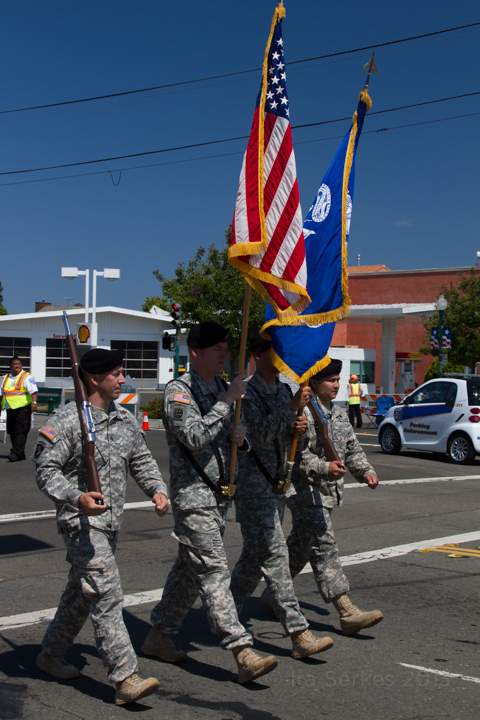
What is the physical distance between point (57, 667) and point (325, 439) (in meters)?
2.28

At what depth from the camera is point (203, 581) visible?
13.4 ft

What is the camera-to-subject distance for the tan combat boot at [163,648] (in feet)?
14.4

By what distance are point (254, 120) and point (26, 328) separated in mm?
38509

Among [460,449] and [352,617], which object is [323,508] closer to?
[352,617]

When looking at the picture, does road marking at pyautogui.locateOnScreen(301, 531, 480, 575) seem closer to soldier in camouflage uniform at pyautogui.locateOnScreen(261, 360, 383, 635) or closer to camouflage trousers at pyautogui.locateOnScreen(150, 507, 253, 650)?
soldier in camouflage uniform at pyautogui.locateOnScreen(261, 360, 383, 635)

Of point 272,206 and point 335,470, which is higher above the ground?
point 272,206

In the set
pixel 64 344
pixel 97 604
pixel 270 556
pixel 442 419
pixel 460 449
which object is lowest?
pixel 460 449

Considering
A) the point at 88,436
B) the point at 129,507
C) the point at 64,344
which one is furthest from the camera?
the point at 64,344

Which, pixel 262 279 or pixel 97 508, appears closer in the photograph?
pixel 97 508

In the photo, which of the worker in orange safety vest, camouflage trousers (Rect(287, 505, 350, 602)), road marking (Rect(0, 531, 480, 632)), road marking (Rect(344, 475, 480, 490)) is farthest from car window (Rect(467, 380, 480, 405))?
camouflage trousers (Rect(287, 505, 350, 602))

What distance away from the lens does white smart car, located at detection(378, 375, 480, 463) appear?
15.1 meters

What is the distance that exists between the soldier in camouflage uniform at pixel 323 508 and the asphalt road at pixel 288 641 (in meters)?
0.23

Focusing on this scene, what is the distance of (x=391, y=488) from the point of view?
1197 cm

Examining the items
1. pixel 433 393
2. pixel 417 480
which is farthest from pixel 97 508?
pixel 433 393
